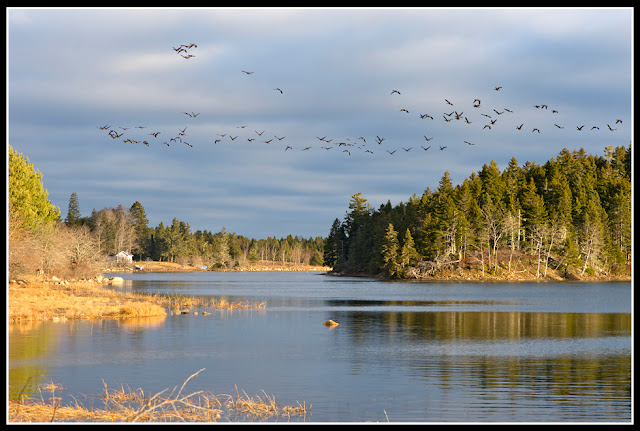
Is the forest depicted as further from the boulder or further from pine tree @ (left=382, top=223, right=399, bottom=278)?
the boulder

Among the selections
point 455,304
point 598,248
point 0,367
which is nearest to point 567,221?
point 598,248

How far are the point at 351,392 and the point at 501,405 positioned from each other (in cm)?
604

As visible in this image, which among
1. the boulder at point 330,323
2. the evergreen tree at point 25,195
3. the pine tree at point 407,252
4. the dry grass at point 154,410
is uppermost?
the evergreen tree at point 25,195

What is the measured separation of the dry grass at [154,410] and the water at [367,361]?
3.62 feet

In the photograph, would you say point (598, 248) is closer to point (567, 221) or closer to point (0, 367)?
point (567, 221)

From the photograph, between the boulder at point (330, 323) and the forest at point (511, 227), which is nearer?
the boulder at point (330, 323)

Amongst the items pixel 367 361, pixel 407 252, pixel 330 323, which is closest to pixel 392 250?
pixel 407 252

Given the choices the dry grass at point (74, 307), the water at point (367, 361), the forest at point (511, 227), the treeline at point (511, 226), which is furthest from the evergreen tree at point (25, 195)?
the treeline at point (511, 226)

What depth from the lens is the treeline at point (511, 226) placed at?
475 ft

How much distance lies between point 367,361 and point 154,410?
15.7 meters

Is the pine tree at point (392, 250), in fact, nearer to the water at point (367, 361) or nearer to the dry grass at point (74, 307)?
the dry grass at point (74, 307)

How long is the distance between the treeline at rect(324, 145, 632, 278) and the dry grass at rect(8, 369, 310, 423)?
118899 millimetres

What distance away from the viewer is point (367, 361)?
35.2 m

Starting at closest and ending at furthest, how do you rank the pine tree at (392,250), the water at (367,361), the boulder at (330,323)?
1. the water at (367,361)
2. the boulder at (330,323)
3. the pine tree at (392,250)
